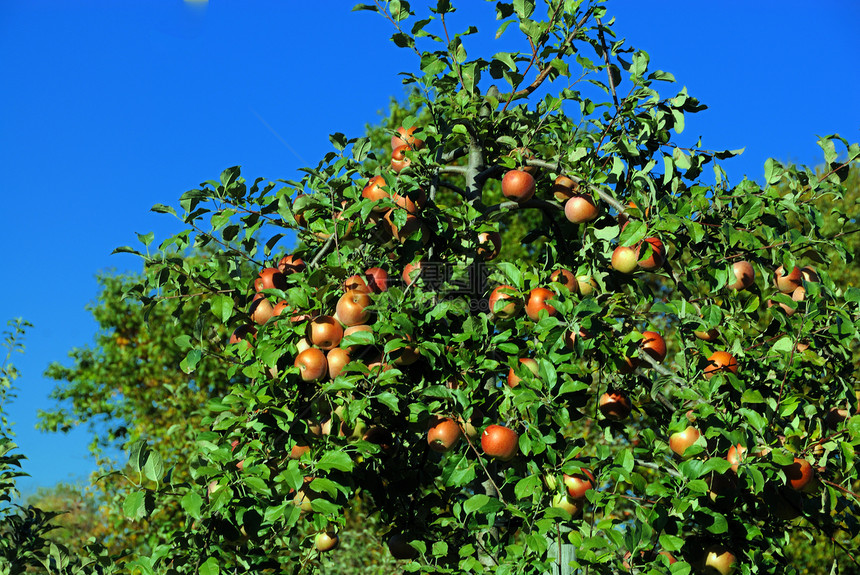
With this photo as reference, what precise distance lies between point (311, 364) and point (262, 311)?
1.42 feet

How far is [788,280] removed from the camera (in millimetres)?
3088

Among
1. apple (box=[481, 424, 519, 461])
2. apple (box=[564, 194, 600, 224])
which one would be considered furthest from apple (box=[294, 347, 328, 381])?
apple (box=[564, 194, 600, 224])

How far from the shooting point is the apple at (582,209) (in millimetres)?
3062

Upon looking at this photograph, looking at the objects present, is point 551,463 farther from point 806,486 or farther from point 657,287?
point 657,287

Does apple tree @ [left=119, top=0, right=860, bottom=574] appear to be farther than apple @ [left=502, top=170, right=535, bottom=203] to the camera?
No

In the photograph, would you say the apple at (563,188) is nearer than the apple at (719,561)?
No

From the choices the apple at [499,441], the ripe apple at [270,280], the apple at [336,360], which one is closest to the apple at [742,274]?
the apple at [499,441]

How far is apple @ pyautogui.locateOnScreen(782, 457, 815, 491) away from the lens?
260cm

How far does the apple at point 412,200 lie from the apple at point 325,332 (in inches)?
20.1

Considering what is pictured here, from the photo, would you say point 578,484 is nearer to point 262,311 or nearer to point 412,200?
point 412,200

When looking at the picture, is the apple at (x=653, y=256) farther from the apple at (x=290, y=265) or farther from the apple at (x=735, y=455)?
the apple at (x=290, y=265)

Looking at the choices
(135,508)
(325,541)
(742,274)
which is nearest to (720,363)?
(742,274)

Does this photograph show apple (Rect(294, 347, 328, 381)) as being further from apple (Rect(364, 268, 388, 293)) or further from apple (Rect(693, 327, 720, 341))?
apple (Rect(693, 327, 720, 341))

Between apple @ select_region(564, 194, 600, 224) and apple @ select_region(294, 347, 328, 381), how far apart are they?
3.92 ft
